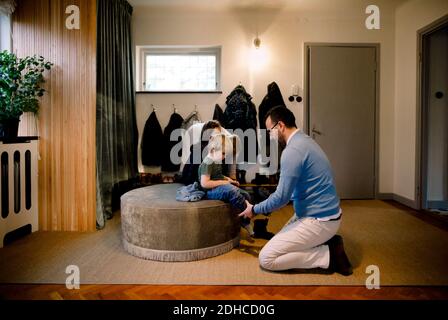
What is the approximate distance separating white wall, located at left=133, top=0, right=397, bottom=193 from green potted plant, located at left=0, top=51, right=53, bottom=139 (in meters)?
1.62

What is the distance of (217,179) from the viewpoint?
2701 millimetres

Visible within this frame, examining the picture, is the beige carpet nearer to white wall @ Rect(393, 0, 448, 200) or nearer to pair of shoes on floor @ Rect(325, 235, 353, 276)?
pair of shoes on floor @ Rect(325, 235, 353, 276)

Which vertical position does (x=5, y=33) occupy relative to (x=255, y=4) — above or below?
below

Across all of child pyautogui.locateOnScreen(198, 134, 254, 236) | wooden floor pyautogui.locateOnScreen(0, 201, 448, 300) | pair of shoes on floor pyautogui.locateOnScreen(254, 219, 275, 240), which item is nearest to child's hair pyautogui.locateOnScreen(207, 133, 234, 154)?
child pyautogui.locateOnScreen(198, 134, 254, 236)

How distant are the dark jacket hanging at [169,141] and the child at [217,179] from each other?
1.94m

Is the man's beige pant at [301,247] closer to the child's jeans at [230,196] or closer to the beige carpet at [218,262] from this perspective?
the beige carpet at [218,262]

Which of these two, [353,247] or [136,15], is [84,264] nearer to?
[353,247]

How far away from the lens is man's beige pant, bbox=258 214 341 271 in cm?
225

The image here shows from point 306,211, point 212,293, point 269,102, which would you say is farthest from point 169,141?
point 212,293

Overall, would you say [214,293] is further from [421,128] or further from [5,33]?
[421,128]

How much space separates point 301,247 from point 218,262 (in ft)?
1.96

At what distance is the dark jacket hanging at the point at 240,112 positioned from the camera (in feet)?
14.5

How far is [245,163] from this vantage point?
460 centimetres
